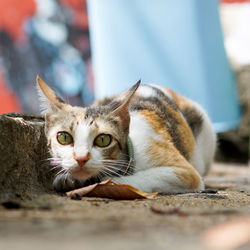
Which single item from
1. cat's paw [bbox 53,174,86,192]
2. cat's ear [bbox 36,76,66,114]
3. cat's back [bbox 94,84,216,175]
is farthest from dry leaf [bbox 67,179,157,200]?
cat's ear [bbox 36,76,66,114]

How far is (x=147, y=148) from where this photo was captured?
223 cm

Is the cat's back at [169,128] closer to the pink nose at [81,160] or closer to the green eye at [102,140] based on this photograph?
the green eye at [102,140]

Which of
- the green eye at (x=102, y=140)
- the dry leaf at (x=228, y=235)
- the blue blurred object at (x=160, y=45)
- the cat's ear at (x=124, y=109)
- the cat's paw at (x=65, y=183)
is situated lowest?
the cat's paw at (x=65, y=183)

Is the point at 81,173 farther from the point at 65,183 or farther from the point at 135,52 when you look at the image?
the point at 135,52

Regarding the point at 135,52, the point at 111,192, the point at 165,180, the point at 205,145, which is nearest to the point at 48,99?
the point at 111,192

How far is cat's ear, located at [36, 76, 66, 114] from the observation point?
205 cm

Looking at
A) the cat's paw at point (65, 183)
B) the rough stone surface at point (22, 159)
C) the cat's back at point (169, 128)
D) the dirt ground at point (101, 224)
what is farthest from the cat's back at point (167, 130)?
the dirt ground at point (101, 224)

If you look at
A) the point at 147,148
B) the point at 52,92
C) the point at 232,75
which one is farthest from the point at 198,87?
the point at 52,92

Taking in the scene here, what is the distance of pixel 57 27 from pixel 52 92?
475 centimetres

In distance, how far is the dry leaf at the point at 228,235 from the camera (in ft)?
2.91

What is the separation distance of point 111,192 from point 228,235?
0.83 metres

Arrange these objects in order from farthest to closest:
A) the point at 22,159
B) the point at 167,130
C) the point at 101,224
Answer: the point at 167,130
the point at 22,159
the point at 101,224

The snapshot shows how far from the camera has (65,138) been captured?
1919 mm

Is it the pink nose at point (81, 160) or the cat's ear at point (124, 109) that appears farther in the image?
the cat's ear at point (124, 109)
